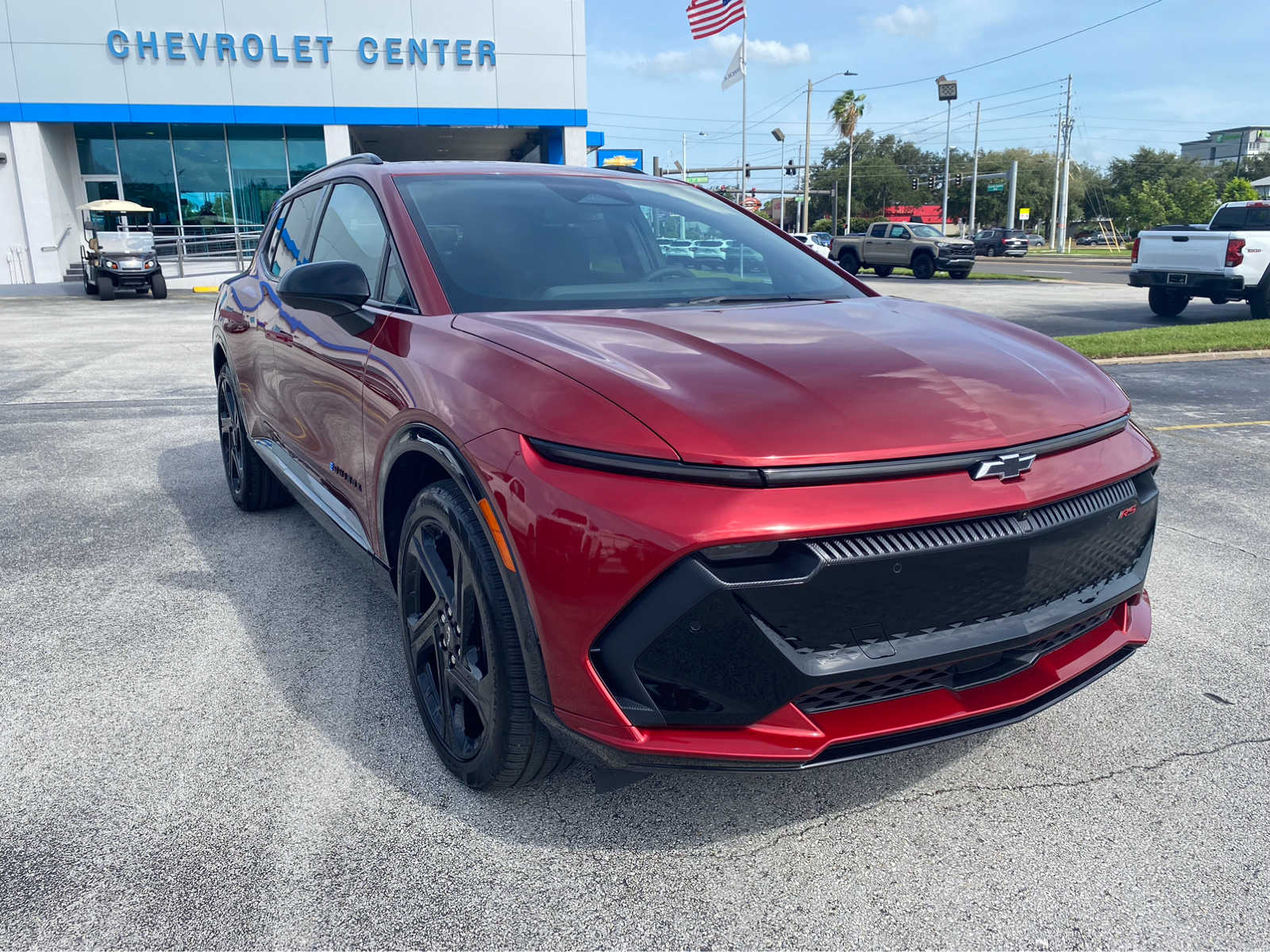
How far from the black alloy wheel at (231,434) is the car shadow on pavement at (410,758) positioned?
734mm

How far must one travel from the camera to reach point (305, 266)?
3.00 metres

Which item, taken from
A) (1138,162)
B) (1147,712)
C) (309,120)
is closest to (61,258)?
(309,120)

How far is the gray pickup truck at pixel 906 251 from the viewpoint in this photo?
97.5ft

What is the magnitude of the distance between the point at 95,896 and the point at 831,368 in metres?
2.08

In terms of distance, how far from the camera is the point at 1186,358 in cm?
1120

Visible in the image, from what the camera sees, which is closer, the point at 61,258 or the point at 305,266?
the point at 305,266

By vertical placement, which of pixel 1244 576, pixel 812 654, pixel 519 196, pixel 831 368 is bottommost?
pixel 1244 576

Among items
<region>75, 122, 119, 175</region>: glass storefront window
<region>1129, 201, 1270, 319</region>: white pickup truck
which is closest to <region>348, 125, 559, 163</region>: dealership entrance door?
<region>75, 122, 119, 175</region>: glass storefront window

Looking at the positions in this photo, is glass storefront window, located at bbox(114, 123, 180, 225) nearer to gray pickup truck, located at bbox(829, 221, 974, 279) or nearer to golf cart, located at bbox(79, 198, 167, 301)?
golf cart, located at bbox(79, 198, 167, 301)

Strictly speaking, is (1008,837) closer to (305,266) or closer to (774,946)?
(774,946)

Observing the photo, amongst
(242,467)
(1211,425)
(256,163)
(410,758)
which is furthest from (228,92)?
(410,758)

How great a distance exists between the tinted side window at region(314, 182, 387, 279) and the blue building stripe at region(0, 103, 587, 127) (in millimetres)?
27342

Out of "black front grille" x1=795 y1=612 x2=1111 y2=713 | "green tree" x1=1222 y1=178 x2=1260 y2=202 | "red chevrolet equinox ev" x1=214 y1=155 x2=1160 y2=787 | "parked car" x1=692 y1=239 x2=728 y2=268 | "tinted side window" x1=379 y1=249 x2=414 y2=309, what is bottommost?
"black front grille" x1=795 y1=612 x2=1111 y2=713

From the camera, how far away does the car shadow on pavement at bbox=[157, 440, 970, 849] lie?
2.47m
